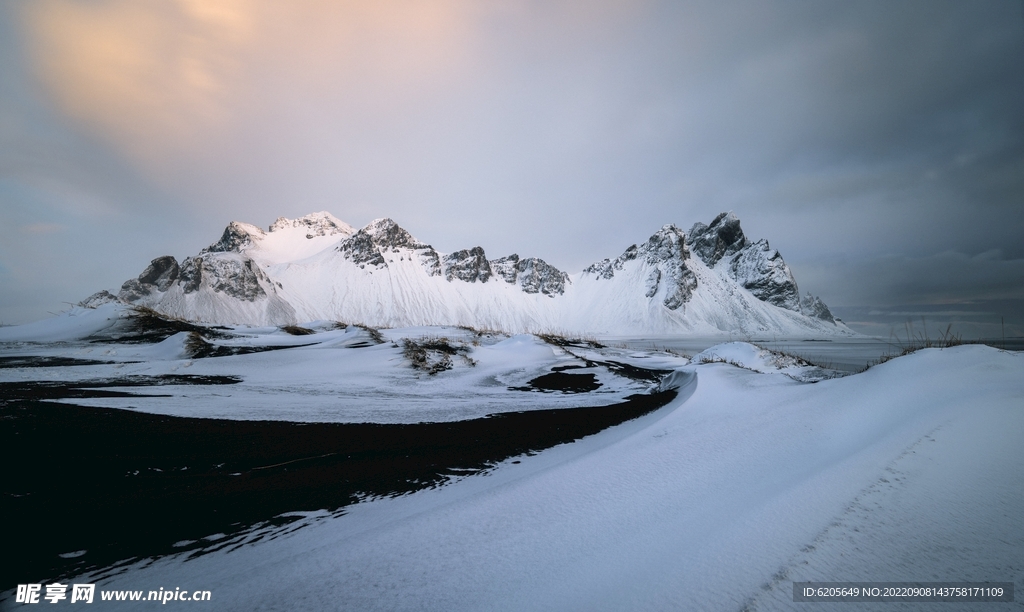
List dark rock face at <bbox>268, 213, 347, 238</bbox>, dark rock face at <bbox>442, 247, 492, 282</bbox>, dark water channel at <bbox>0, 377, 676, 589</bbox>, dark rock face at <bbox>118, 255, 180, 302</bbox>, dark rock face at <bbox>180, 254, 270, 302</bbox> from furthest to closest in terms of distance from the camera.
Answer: dark rock face at <bbox>268, 213, 347, 238</bbox>
dark rock face at <bbox>442, 247, 492, 282</bbox>
dark rock face at <bbox>118, 255, 180, 302</bbox>
dark rock face at <bbox>180, 254, 270, 302</bbox>
dark water channel at <bbox>0, 377, 676, 589</bbox>

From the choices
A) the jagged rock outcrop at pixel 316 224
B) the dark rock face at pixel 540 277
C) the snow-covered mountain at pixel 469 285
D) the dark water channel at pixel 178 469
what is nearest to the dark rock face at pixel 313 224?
the jagged rock outcrop at pixel 316 224

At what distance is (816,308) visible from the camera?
95.9 m

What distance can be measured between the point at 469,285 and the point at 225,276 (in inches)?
1506

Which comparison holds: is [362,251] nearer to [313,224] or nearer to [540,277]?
[313,224]

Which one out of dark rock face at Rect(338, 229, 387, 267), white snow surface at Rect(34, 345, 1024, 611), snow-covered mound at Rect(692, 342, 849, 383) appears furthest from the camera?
dark rock face at Rect(338, 229, 387, 267)

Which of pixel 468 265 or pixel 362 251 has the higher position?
pixel 362 251

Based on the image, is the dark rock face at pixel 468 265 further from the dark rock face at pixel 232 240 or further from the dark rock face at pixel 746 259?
the dark rock face at pixel 746 259

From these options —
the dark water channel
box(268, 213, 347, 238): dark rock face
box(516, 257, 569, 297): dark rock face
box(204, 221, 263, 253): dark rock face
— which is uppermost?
box(268, 213, 347, 238): dark rock face

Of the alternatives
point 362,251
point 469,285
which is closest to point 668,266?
point 469,285

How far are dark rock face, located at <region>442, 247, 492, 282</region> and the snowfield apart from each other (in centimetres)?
6937

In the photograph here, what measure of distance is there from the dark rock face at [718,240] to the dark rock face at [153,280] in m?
96.6

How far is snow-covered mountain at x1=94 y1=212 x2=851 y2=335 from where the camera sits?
50312 mm

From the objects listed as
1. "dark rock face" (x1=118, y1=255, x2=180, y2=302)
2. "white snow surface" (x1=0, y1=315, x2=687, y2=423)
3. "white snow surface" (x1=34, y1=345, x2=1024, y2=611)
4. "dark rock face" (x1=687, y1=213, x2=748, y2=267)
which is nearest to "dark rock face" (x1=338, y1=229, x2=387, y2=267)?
"dark rock face" (x1=118, y1=255, x2=180, y2=302)

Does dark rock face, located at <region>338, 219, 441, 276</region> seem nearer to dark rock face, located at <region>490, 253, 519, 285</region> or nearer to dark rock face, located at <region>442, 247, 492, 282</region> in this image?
dark rock face, located at <region>442, 247, 492, 282</region>
